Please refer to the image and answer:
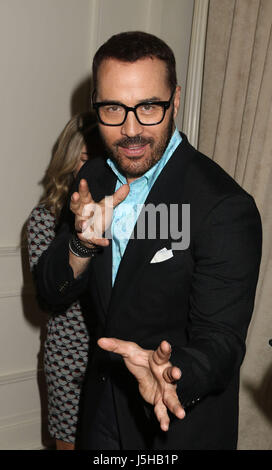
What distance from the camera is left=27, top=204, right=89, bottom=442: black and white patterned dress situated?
245 cm

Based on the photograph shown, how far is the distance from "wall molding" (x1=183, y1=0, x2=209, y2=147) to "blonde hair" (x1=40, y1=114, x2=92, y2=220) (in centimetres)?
74

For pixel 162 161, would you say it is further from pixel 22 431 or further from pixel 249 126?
pixel 22 431

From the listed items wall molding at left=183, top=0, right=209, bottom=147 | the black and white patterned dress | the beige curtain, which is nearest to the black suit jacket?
the black and white patterned dress

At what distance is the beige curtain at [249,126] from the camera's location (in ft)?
8.72

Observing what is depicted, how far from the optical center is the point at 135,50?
1.64 meters

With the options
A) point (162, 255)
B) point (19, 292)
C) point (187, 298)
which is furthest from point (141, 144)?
point (19, 292)

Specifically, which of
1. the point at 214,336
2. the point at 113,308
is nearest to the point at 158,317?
the point at 113,308

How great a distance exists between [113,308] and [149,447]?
439mm

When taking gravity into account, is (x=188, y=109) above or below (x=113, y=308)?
above

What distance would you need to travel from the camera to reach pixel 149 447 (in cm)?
172

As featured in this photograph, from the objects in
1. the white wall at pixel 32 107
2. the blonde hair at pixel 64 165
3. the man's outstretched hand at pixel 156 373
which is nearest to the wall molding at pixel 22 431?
the white wall at pixel 32 107

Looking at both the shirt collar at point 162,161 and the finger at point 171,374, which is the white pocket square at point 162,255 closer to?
the shirt collar at point 162,161

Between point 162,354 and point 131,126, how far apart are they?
2.26 feet

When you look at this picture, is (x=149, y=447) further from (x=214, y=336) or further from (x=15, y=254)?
(x=15, y=254)
